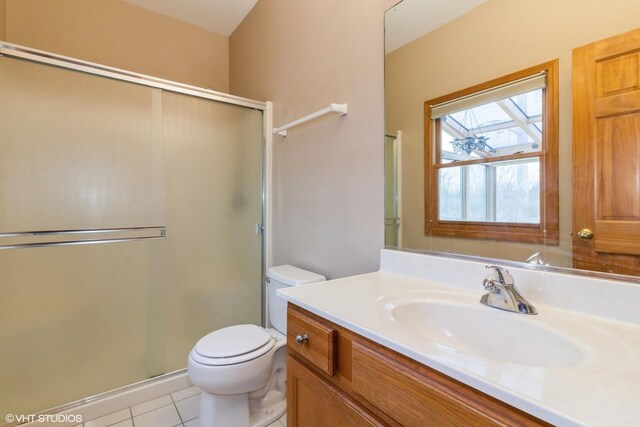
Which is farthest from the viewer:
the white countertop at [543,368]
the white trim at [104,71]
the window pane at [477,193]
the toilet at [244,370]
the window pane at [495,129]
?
the white trim at [104,71]

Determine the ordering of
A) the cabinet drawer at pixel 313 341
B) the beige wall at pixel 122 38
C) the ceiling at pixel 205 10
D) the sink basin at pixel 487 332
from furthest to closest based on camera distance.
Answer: the ceiling at pixel 205 10, the beige wall at pixel 122 38, the cabinet drawer at pixel 313 341, the sink basin at pixel 487 332

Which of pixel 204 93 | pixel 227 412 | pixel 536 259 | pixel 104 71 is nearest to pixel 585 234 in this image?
pixel 536 259

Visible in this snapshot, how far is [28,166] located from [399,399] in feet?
6.18

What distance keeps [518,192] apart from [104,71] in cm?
202

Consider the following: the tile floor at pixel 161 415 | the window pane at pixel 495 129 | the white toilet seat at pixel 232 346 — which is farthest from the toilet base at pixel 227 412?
the window pane at pixel 495 129

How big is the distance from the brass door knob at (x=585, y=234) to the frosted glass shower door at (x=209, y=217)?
1.73 m

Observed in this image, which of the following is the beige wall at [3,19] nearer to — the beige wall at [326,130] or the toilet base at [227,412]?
the beige wall at [326,130]

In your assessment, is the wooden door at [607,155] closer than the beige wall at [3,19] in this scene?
Yes

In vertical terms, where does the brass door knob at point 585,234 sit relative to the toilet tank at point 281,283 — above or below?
above

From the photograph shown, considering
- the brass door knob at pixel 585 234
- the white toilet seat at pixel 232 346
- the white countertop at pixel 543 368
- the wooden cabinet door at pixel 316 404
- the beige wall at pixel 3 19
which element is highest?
the beige wall at pixel 3 19

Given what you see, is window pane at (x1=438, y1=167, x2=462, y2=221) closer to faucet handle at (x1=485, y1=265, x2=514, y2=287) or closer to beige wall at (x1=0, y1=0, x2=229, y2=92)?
faucet handle at (x1=485, y1=265, x2=514, y2=287)

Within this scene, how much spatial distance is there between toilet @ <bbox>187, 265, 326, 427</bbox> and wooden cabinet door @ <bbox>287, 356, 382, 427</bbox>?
16.5 inches

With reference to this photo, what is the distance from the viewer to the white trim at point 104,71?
1382 mm

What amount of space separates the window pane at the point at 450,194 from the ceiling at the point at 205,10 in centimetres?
206
